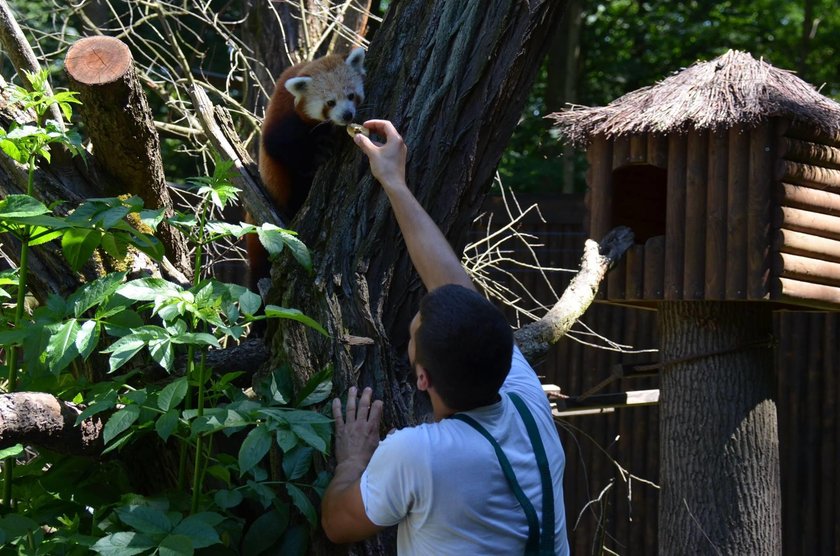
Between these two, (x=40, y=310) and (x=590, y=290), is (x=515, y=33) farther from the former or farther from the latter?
(x=590, y=290)

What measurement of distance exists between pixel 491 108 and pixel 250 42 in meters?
3.75

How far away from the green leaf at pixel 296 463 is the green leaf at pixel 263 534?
12 cm

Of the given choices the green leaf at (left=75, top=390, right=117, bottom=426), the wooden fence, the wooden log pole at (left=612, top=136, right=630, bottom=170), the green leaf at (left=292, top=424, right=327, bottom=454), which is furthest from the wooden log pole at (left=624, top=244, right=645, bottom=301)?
the green leaf at (left=75, top=390, right=117, bottom=426)

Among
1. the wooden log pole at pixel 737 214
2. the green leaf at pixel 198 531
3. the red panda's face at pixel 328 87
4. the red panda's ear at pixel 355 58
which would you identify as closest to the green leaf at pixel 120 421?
the green leaf at pixel 198 531

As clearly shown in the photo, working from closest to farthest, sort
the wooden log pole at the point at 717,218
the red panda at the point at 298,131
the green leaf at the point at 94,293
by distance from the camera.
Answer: the green leaf at the point at 94,293
the red panda at the point at 298,131
the wooden log pole at the point at 717,218

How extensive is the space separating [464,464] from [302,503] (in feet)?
1.54

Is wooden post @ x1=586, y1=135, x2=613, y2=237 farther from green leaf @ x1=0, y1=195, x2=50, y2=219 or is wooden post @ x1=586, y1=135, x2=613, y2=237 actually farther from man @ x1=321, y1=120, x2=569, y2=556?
green leaf @ x1=0, y1=195, x2=50, y2=219

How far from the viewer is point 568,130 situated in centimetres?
523

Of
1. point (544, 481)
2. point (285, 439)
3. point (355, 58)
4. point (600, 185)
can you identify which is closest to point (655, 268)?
point (600, 185)

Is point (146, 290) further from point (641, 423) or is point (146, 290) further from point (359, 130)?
point (641, 423)

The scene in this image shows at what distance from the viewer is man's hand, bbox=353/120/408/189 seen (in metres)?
2.41

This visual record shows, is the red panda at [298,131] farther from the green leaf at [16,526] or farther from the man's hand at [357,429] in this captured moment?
the green leaf at [16,526]

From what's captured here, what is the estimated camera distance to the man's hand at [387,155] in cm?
241

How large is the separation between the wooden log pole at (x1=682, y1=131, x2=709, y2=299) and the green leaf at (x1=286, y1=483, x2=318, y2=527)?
319 centimetres
